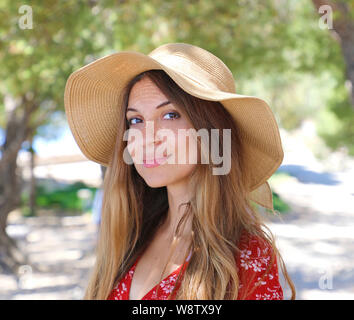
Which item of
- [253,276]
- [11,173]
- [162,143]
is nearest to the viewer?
[253,276]

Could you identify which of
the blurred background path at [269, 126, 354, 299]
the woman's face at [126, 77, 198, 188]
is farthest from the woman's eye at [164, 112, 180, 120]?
the blurred background path at [269, 126, 354, 299]

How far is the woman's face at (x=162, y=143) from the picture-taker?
5.47 ft

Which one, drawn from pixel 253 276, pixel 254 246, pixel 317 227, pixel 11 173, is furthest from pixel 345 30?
pixel 11 173

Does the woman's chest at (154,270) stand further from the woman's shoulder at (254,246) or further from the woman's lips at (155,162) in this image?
the woman's lips at (155,162)

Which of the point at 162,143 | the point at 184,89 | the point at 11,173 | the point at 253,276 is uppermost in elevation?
the point at 11,173

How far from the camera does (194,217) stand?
1.74m

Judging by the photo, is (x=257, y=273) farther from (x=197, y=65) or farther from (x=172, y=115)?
(x=197, y=65)

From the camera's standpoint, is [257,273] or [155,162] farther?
[155,162]

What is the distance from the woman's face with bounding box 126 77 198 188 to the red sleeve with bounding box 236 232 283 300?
354 millimetres

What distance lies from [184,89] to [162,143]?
214 millimetres

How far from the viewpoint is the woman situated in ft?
5.21
